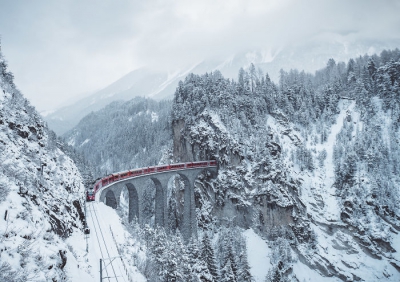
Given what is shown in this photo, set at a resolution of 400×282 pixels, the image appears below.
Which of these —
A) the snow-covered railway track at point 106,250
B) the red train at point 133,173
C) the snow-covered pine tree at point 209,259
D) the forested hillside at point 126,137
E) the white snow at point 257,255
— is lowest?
the white snow at point 257,255

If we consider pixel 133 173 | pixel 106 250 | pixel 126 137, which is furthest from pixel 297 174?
pixel 126 137

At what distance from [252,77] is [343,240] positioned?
46.2m

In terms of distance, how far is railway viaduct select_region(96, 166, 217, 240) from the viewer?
32.7m

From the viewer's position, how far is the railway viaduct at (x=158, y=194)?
3267 centimetres

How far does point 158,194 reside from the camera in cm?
4188

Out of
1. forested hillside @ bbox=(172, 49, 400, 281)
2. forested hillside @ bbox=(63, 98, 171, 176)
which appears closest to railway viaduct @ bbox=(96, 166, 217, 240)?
forested hillside @ bbox=(172, 49, 400, 281)

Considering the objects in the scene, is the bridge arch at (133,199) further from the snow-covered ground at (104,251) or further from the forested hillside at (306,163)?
the snow-covered ground at (104,251)

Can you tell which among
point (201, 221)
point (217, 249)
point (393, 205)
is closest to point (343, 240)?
point (393, 205)

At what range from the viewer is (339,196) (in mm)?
47125

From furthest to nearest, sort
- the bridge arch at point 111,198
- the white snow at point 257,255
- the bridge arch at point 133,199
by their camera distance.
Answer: the white snow at point 257,255 < the bridge arch at point 133,199 < the bridge arch at point 111,198

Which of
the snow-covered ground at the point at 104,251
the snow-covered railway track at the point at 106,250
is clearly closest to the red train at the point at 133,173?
the snow-covered railway track at the point at 106,250

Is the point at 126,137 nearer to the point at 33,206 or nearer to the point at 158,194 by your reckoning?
the point at 158,194

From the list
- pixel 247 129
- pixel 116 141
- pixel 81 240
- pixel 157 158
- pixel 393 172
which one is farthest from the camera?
pixel 116 141

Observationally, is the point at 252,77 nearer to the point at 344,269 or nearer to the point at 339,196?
the point at 339,196
